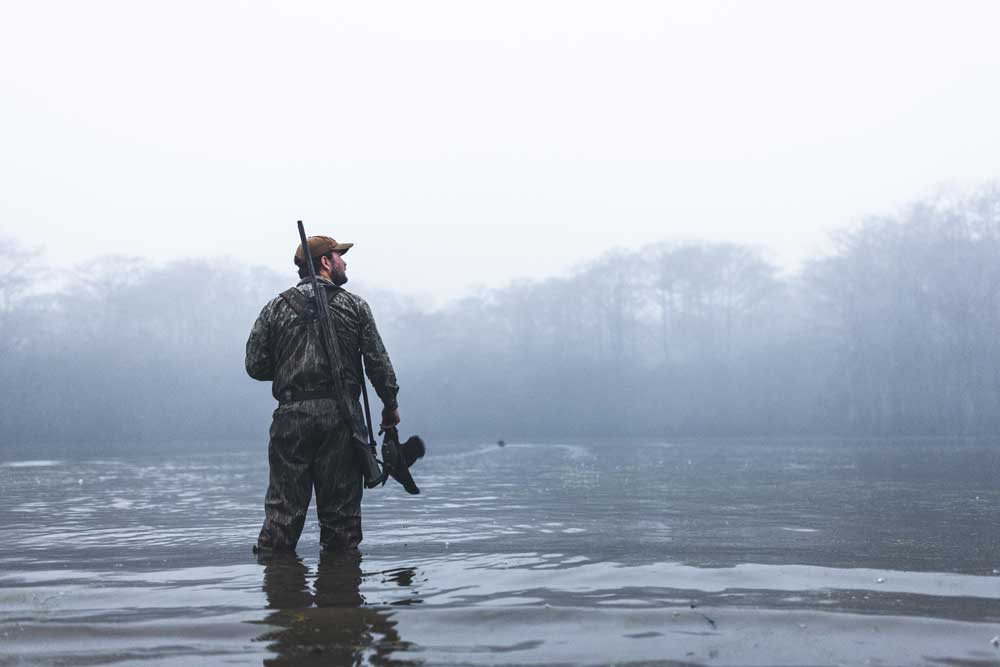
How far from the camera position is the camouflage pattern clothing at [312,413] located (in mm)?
5676

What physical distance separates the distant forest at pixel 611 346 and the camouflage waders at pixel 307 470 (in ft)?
172

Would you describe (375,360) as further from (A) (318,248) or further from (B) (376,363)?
(A) (318,248)

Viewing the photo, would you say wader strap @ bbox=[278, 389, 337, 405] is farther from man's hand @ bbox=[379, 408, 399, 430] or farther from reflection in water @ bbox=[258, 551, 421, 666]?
reflection in water @ bbox=[258, 551, 421, 666]

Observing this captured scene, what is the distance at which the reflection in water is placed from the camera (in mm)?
3264

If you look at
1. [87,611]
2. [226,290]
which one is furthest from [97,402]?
[87,611]

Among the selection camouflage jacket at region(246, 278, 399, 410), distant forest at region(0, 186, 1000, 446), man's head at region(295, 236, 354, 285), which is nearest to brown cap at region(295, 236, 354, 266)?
man's head at region(295, 236, 354, 285)

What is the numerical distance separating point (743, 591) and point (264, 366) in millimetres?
3296

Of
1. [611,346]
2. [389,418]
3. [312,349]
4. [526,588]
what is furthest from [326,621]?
[611,346]

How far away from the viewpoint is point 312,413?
5684 millimetres

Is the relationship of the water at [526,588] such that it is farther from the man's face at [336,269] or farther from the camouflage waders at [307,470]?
the man's face at [336,269]

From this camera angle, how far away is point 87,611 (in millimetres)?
4215

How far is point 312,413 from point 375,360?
21.6 inches

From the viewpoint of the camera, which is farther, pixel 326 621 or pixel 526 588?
pixel 526 588

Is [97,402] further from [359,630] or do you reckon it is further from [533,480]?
[359,630]
